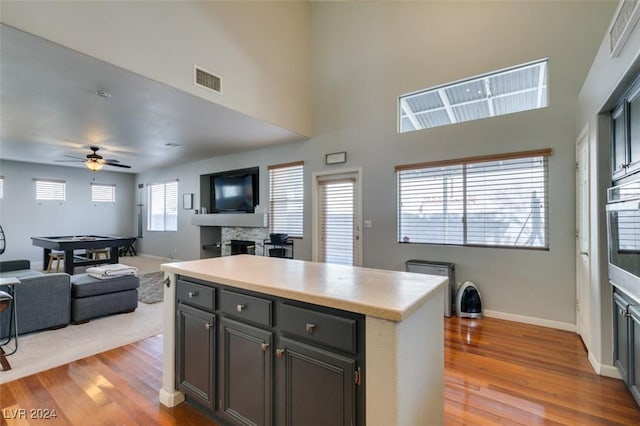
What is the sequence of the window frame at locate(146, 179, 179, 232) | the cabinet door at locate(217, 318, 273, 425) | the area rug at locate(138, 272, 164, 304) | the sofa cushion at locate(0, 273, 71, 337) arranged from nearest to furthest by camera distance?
the cabinet door at locate(217, 318, 273, 425)
the sofa cushion at locate(0, 273, 71, 337)
the area rug at locate(138, 272, 164, 304)
the window frame at locate(146, 179, 179, 232)

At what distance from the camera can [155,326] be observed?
348cm

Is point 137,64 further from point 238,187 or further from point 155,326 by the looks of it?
point 238,187

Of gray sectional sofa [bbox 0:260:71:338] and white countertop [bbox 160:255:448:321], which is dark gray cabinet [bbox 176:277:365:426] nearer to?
white countertop [bbox 160:255:448:321]

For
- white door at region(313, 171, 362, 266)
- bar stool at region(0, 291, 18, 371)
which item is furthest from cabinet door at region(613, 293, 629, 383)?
bar stool at region(0, 291, 18, 371)

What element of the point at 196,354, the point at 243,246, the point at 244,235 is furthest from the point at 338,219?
the point at 196,354

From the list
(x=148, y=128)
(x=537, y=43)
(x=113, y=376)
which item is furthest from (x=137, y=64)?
(x=537, y=43)

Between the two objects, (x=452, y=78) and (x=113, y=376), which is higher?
(x=452, y=78)

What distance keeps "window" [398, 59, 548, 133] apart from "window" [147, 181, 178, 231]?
6.58 metres

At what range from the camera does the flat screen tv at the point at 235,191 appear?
6523mm

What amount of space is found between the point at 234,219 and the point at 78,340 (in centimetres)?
368

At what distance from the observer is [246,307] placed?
1638 millimetres

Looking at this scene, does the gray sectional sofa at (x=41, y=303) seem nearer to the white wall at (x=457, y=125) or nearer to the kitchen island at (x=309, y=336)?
the kitchen island at (x=309, y=336)

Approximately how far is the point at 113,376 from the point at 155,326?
1138 mm

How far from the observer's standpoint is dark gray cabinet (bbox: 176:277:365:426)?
1.27 meters
